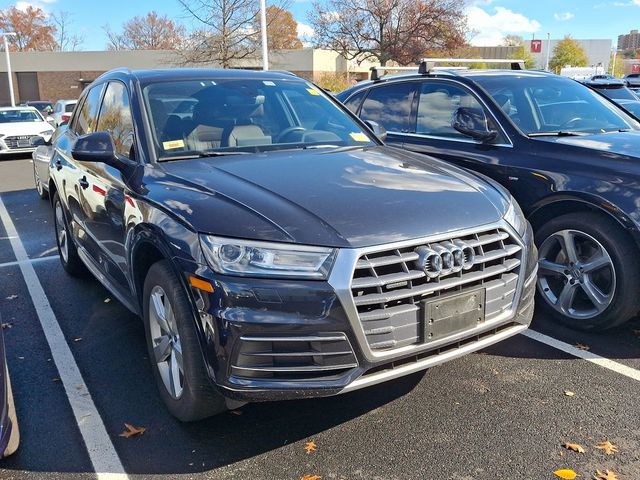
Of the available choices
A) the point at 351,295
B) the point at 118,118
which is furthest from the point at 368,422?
the point at 118,118

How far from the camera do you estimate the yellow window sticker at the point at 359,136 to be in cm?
426

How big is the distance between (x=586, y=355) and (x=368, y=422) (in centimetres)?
167

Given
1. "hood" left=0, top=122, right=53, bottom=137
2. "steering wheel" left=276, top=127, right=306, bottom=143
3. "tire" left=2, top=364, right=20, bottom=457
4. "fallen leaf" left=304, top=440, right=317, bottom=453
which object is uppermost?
"steering wheel" left=276, top=127, right=306, bottom=143

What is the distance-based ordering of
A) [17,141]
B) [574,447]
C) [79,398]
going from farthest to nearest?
1. [17,141]
2. [79,398]
3. [574,447]

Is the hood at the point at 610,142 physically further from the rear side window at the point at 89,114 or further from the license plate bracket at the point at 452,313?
the rear side window at the point at 89,114

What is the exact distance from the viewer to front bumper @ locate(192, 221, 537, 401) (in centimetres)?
256

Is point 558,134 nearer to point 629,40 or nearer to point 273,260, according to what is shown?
point 273,260

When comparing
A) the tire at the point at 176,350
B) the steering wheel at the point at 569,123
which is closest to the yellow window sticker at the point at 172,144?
the tire at the point at 176,350

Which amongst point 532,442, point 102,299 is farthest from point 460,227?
point 102,299

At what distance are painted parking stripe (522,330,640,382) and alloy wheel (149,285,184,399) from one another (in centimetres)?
248

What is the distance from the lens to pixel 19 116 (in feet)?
58.0

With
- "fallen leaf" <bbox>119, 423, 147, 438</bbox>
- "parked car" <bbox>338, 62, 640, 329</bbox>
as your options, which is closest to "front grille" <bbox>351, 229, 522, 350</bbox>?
"fallen leaf" <bbox>119, 423, 147, 438</bbox>

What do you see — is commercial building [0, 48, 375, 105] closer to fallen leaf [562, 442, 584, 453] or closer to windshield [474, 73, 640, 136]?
windshield [474, 73, 640, 136]

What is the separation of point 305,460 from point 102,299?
2895 millimetres
